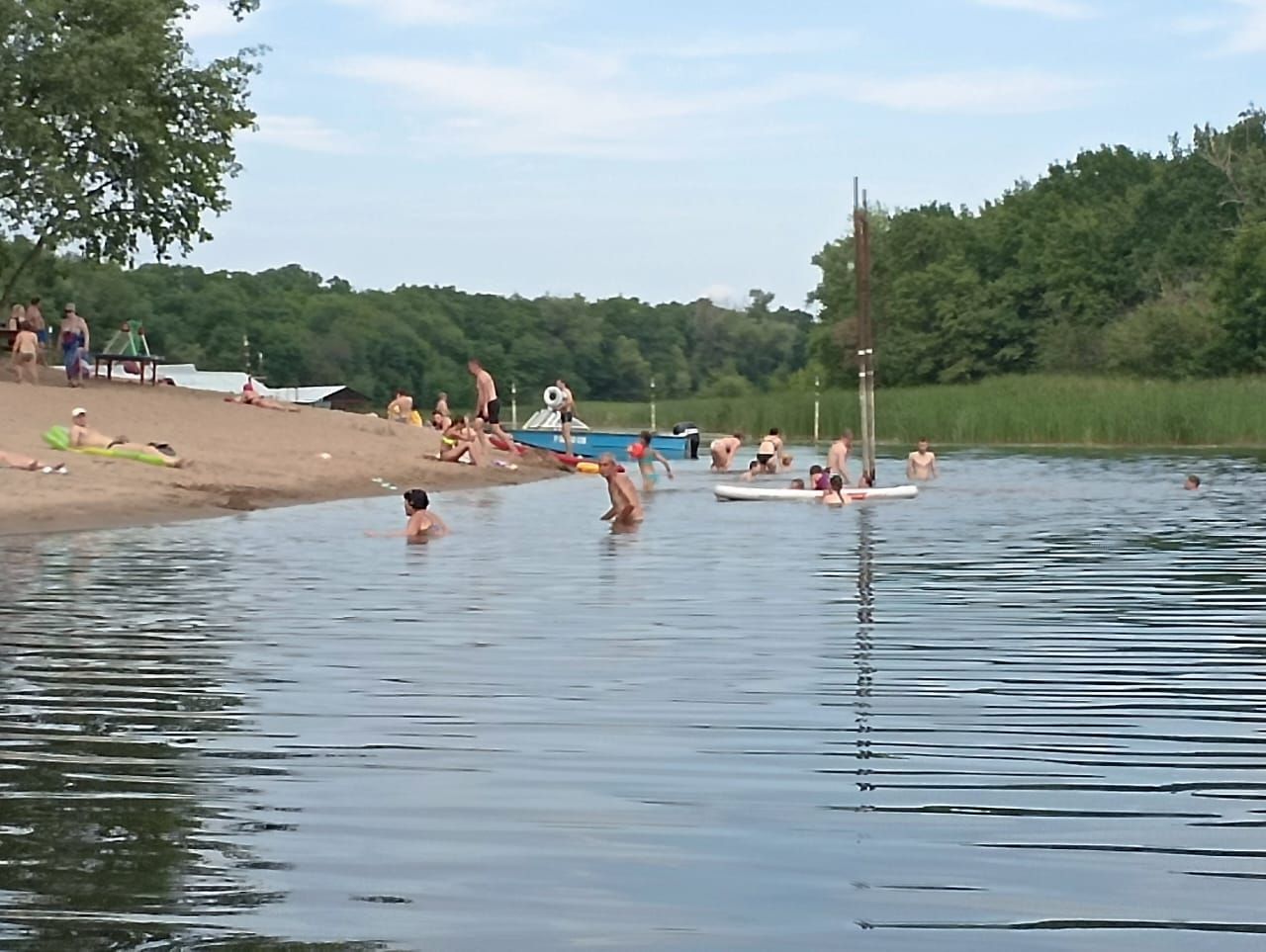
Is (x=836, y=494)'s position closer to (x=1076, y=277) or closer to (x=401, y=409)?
(x=401, y=409)

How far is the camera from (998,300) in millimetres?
93188

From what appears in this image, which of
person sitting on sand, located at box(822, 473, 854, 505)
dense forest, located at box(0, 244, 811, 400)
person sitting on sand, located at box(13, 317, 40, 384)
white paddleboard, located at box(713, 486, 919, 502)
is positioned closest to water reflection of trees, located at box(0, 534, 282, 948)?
person sitting on sand, located at box(822, 473, 854, 505)

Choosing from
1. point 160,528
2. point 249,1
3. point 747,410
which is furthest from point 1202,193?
point 160,528

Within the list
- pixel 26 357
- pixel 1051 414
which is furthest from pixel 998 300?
pixel 26 357

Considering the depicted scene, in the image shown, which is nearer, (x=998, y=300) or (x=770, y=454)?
(x=770, y=454)

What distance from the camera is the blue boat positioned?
A: 5300 centimetres

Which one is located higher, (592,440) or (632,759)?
(592,440)

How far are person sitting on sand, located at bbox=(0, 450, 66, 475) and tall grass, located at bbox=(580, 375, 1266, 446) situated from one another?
3672 centimetres

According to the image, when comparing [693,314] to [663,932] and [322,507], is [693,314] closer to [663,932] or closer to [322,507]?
[322,507]

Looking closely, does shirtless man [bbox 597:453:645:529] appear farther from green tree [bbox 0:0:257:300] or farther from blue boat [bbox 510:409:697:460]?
blue boat [bbox 510:409:697:460]

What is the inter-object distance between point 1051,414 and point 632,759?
5055 cm

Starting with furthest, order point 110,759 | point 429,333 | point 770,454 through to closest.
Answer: point 429,333 → point 770,454 → point 110,759

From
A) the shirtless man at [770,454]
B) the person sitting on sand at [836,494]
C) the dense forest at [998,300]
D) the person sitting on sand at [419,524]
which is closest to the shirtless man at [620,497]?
the person sitting on sand at [419,524]

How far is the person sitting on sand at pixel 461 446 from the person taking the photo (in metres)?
39.0
